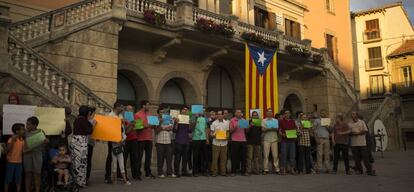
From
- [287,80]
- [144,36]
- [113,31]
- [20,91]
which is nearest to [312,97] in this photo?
[287,80]

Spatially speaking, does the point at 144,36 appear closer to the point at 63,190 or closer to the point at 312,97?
the point at 63,190

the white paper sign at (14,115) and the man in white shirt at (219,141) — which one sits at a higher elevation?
the white paper sign at (14,115)

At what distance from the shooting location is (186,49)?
700 inches

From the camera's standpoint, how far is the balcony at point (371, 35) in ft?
142

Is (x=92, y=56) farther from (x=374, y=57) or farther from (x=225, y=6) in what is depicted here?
(x=374, y=57)

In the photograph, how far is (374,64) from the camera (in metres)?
43.5

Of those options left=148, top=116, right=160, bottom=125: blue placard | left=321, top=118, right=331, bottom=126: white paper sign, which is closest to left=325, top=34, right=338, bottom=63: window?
left=321, top=118, right=331, bottom=126: white paper sign

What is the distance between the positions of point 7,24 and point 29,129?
3.27 metres

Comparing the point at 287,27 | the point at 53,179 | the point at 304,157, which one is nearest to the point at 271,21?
the point at 287,27

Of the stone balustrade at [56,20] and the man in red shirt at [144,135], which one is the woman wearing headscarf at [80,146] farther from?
the stone balustrade at [56,20]

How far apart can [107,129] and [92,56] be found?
524 cm

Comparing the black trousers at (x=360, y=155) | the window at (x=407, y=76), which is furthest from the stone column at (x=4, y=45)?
the window at (x=407, y=76)

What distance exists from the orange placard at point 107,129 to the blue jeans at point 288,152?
528 centimetres

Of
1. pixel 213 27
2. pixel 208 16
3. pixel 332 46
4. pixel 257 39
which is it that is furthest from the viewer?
pixel 332 46
